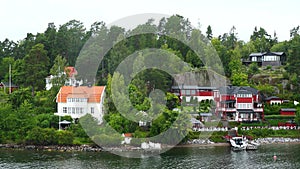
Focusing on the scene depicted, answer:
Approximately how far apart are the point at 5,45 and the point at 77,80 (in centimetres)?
2074

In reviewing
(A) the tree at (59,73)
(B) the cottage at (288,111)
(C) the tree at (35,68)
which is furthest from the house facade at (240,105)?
(C) the tree at (35,68)

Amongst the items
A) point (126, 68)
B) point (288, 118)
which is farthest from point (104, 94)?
point (288, 118)

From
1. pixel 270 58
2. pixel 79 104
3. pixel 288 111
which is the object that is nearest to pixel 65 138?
pixel 79 104

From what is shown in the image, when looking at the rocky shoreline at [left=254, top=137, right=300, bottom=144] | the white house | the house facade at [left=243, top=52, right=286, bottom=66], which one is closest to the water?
the rocky shoreline at [left=254, top=137, right=300, bottom=144]

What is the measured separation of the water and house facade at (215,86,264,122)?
9722 millimetres

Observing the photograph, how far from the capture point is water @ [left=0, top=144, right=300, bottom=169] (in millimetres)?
34062

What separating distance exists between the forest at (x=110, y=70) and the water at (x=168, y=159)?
3.88 metres

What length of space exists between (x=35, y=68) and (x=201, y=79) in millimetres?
20124

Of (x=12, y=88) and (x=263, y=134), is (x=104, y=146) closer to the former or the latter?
(x=263, y=134)

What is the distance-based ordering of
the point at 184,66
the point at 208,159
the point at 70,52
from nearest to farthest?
the point at 208,159, the point at 184,66, the point at 70,52

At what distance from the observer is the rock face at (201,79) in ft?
186

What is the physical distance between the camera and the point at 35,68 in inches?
Answer: 2234

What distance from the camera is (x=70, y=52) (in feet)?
220

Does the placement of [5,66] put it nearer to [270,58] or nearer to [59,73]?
[59,73]
